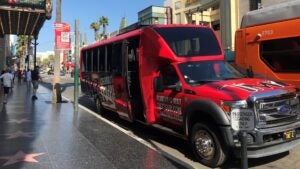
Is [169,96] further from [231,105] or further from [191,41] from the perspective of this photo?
[231,105]

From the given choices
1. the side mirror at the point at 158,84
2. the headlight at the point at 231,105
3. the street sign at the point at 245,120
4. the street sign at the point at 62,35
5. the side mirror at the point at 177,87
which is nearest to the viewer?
the street sign at the point at 245,120

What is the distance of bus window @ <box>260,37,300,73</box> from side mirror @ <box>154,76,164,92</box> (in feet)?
11.0

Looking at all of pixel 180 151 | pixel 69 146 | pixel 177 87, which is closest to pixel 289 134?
pixel 177 87

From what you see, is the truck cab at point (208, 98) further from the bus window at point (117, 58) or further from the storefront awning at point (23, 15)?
the storefront awning at point (23, 15)

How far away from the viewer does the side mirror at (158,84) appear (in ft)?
31.1

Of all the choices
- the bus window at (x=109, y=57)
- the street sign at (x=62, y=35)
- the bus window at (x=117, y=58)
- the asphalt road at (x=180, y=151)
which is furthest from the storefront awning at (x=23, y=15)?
the asphalt road at (x=180, y=151)

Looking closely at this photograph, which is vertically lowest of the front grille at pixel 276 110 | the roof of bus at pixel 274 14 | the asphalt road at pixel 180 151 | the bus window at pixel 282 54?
the asphalt road at pixel 180 151

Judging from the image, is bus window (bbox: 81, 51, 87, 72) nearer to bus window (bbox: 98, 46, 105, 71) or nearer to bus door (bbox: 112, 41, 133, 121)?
bus window (bbox: 98, 46, 105, 71)

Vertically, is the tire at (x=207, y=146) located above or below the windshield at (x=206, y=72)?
below

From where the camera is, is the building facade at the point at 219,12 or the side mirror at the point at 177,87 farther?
the building facade at the point at 219,12

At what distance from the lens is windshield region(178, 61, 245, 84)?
870 centimetres

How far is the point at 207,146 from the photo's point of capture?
7.79 meters

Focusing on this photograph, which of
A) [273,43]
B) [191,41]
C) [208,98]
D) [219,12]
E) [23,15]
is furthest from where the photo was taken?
[219,12]

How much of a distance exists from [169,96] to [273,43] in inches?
144
